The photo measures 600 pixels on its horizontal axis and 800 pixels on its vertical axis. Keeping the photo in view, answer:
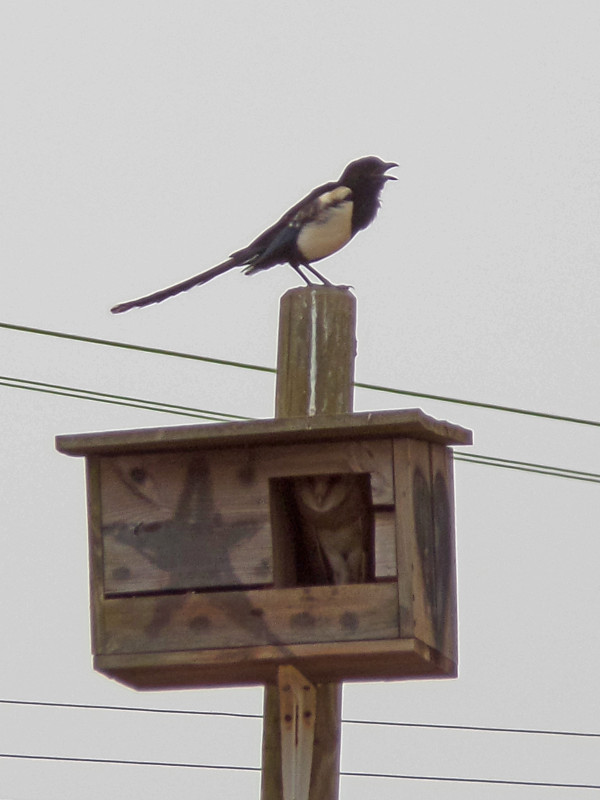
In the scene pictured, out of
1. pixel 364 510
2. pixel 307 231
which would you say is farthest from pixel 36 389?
pixel 364 510

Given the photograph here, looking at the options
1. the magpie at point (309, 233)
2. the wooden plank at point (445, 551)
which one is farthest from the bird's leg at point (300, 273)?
the wooden plank at point (445, 551)

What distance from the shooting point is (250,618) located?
4238 millimetres

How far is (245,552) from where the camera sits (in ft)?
14.3

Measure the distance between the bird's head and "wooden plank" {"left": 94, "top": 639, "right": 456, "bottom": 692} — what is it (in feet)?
4.60

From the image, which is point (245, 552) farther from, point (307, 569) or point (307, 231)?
point (307, 231)

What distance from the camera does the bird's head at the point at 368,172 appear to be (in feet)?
17.1

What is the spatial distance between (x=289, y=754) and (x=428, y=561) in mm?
575

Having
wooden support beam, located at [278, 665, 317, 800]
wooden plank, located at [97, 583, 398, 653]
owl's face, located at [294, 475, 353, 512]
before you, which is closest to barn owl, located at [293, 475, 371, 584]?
owl's face, located at [294, 475, 353, 512]

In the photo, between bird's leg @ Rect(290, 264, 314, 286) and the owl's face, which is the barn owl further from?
bird's leg @ Rect(290, 264, 314, 286)

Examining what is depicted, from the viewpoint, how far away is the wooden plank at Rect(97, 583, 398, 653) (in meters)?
4.17

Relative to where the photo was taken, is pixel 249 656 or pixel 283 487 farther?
pixel 283 487

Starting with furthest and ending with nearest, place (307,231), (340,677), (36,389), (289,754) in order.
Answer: (36,389)
(307,231)
(340,677)
(289,754)

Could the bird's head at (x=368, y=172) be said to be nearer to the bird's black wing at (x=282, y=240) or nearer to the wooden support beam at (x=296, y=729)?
the bird's black wing at (x=282, y=240)

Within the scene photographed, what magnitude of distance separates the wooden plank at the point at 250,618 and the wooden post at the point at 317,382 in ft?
0.49
